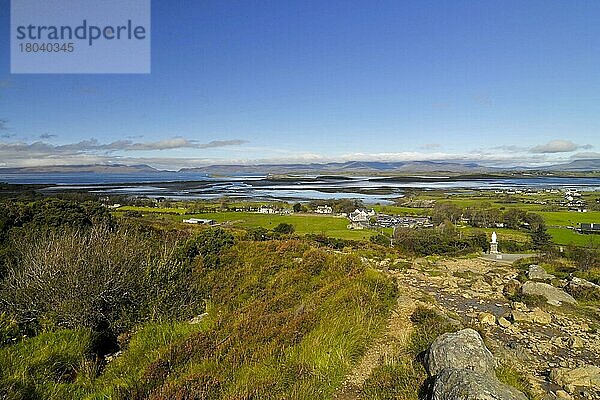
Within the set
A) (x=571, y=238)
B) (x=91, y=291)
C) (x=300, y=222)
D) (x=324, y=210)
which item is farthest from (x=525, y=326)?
(x=324, y=210)

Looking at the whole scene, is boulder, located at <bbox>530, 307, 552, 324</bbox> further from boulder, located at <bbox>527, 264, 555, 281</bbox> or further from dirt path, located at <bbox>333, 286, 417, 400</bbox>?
boulder, located at <bbox>527, 264, 555, 281</bbox>

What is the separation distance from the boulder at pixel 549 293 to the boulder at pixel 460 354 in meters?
6.87

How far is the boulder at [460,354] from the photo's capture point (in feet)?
19.4

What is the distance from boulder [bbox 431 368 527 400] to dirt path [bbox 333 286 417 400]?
4.73ft

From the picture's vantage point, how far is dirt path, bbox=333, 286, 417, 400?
6.37 meters

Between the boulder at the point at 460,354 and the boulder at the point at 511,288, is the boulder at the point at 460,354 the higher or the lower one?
the higher one

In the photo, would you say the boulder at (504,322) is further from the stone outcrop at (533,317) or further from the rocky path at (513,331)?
the stone outcrop at (533,317)

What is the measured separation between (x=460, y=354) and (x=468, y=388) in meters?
1.45

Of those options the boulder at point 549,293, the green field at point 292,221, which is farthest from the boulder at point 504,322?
the green field at point 292,221

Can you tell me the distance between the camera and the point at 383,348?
7.96 m

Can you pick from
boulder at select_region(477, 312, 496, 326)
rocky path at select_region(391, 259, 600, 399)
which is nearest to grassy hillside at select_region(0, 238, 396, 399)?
boulder at select_region(477, 312, 496, 326)

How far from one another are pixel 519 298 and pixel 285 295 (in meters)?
7.21

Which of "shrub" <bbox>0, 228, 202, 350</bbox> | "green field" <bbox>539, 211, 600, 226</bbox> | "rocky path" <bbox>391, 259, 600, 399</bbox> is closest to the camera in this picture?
"rocky path" <bbox>391, 259, 600, 399</bbox>

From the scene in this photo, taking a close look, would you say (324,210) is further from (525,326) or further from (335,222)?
(525,326)
